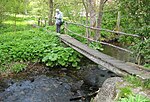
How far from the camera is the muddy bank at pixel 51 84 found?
9656 millimetres

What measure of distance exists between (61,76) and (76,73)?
0.87m

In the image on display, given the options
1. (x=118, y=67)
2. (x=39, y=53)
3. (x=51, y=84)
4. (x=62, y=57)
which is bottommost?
(x=51, y=84)

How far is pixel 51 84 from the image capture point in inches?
436

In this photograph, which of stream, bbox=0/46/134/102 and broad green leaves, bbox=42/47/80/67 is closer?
stream, bbox=0/46/134/102

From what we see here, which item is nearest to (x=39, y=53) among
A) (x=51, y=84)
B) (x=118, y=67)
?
(x=51, y=84)

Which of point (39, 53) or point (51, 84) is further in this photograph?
point (39, 53)

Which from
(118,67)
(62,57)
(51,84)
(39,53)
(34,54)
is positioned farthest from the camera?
(39,53)

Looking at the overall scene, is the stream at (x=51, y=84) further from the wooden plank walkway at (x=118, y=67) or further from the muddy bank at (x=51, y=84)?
the wooden plank walkway at (x=118, y=67)

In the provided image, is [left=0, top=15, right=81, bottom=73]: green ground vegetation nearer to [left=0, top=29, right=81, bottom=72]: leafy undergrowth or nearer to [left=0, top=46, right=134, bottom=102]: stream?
[left=0, top=29, right=81, bottom=72]: leafy undergrowth

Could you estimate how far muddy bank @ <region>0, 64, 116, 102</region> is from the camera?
31.7 feet

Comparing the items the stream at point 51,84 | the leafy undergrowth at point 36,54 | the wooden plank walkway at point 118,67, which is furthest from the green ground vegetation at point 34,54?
the wooden plank walkway at point 118,67

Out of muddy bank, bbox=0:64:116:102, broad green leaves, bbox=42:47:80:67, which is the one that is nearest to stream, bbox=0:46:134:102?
muddy bank, bbox=0:64:116:102

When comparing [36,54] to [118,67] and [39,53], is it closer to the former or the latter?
[39,53]

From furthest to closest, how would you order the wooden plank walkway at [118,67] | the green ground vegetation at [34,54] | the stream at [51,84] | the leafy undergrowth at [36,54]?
the leafy undergrowth at [36,54]
the green ground vegetation at [34,54]
the stream at [51,84]
the wooden plank walkway at [118,67]
